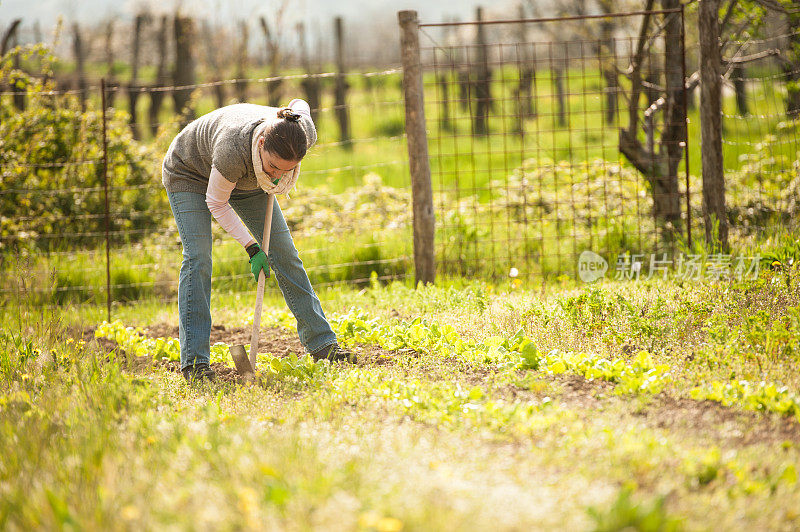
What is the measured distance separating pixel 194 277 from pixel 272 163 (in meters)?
0.79

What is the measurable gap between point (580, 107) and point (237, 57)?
991 centimetres

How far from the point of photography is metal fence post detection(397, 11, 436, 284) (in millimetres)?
5516

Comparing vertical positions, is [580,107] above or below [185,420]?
above

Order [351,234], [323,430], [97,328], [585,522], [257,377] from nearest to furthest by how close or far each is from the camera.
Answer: [585,522] → [323,430] → [257,377] → [97,328] → [351,234]

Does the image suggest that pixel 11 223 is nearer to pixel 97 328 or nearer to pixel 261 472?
pixel 97 328

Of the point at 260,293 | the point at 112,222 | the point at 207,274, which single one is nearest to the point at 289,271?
the point at 260,293

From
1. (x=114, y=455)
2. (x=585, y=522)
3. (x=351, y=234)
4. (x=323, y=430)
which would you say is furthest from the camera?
(x=351, y=234)

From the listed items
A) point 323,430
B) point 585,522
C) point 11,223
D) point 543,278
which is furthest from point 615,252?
point 11,223

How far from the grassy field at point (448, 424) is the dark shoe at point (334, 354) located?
0.09 metres

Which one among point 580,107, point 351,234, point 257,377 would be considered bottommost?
point 257,377

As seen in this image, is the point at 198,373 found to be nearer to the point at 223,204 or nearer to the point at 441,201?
the point at 223,204

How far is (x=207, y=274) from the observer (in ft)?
12.4

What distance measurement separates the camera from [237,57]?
42.6 ft

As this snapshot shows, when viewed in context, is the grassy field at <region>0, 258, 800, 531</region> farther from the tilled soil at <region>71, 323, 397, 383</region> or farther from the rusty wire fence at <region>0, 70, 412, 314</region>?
the rusty wire fence at <region>0, 70, 412, 314</region>
